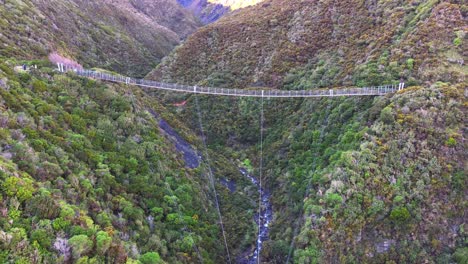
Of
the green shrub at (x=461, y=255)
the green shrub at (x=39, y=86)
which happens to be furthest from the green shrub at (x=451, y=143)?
the green shrub at (x=39, y=86)

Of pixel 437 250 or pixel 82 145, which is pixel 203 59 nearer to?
pixel 82 145

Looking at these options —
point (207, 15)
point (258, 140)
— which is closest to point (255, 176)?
point (258, 140)

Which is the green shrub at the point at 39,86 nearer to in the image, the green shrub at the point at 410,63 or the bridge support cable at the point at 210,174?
the bridge support cable at the point at 210,174

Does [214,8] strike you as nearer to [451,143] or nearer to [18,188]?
[451,143]

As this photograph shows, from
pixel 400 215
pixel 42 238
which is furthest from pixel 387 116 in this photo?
pixel 42 238

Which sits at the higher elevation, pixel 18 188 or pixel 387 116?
pixel 387 116

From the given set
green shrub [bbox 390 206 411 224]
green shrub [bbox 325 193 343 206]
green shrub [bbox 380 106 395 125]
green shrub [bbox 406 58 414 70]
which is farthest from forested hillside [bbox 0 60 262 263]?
green shrub [bbox 406 58 414 70]
